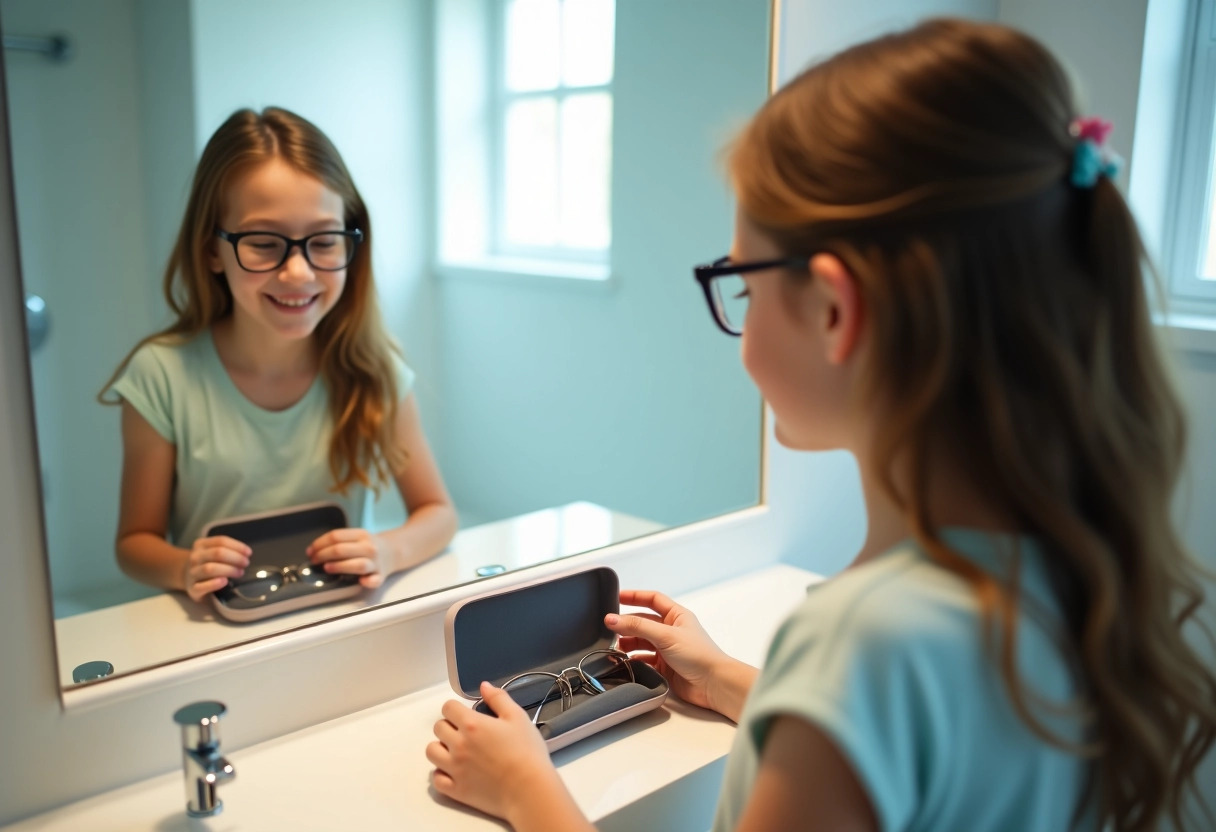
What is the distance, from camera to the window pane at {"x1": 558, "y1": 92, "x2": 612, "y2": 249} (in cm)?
128

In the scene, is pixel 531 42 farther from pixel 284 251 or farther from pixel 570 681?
pixel 570 681

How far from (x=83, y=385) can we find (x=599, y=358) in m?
0.66

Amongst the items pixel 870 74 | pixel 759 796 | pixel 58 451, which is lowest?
pixel 759 796

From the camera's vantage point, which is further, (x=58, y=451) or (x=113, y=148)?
(x=113, y=148)

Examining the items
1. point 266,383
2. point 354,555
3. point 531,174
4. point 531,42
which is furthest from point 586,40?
point 354,555

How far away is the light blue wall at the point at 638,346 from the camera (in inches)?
47.8

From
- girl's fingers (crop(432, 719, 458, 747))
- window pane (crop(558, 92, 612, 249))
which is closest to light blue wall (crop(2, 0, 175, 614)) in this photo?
girl's fingers (crop(432, 719, 458, 747))

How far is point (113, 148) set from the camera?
86 centimetres

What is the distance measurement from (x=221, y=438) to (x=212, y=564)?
15cm

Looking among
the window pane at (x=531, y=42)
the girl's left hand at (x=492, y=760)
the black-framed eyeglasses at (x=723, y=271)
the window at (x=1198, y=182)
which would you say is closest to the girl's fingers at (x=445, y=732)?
the girl's left hand at (x=492, y=760)

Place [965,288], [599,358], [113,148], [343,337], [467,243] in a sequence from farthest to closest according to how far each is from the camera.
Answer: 1. [599,358]
2. [467,243]
3. [343,337]
4. [113,148]
5. [965,288]

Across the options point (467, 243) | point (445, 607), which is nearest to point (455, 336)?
point (467, 243)

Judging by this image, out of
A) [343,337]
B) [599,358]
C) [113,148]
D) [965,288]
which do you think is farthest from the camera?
[599,358]

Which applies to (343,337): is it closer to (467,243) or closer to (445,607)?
(467,243)
